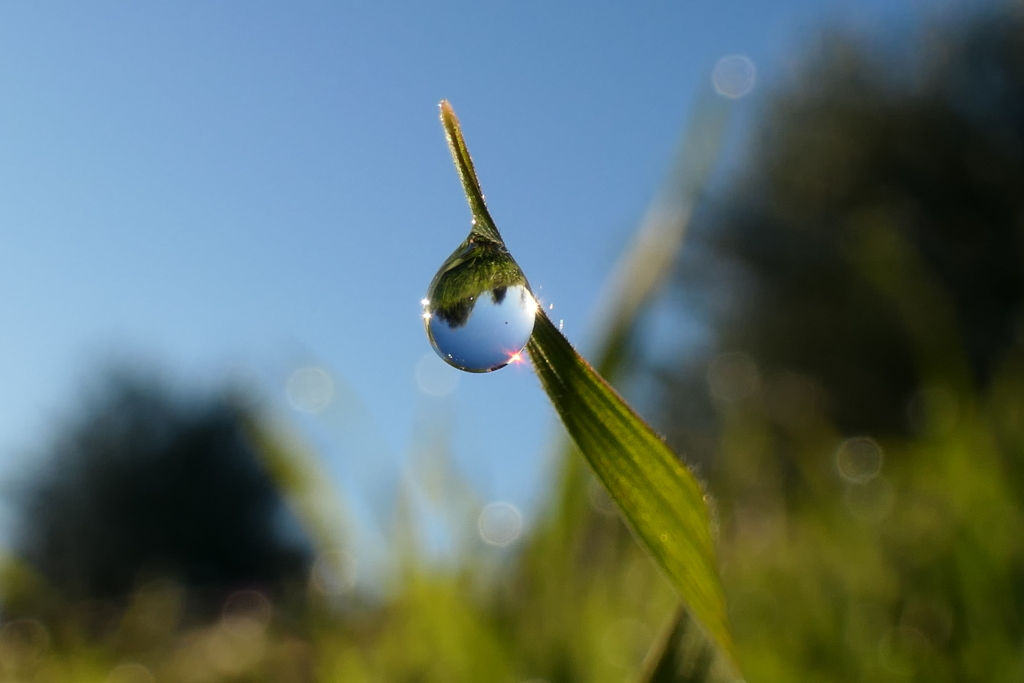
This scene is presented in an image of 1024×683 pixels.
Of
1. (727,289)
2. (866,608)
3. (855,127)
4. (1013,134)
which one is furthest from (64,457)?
(866,608)

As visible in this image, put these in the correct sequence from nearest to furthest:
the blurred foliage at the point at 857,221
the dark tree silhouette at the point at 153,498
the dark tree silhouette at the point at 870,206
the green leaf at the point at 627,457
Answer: the green leaf at the point at 627,457, the blurred foliage at the point at 857,221, the dark tree silhouette at the point at 870,206, the dark tree silhouette at the point at 153,498

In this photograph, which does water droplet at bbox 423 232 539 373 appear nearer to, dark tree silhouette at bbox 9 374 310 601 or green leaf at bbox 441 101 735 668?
green leaf at bbox 441 101 735 668

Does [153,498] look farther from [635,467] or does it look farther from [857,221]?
[635,467]

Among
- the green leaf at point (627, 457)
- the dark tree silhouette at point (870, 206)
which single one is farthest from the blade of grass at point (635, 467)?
the dark tree silhouette at point (870, 206)

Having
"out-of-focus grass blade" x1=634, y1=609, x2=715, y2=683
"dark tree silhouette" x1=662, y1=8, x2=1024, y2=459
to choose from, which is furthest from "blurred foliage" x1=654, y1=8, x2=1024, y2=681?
"out-of-focus grass blade" x1=634, y1=609, x2=715, y2=683

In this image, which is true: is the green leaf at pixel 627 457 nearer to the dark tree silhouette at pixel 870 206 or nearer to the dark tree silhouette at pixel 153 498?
the dark tree silhouette at pixel 870 206

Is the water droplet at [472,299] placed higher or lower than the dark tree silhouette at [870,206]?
lower


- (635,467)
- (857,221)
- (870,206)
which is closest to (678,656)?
(635,467)
